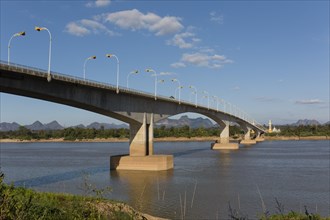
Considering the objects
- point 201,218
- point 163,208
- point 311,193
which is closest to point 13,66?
point 163,208

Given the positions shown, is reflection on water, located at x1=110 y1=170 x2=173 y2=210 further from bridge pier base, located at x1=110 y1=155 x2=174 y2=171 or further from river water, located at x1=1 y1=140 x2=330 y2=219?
bridge pier base, located at x1=110 y1=155 x2=174 y2=171

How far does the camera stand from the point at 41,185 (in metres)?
38.4

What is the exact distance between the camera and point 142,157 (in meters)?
54.8

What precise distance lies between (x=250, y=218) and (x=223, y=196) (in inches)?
357

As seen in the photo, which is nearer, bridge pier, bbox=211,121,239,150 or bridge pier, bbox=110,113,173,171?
bridge pier, bbox=110,113,173,171

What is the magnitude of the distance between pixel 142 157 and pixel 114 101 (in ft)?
31.7

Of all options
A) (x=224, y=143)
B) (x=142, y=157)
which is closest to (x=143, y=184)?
(x=142, y=157)

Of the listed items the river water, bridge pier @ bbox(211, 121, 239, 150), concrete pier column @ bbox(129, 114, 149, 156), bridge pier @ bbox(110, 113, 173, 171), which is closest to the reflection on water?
the river water

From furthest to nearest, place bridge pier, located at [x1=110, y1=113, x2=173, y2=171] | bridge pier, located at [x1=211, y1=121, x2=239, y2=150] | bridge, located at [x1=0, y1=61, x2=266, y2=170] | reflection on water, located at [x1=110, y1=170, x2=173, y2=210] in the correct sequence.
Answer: bridge pier, located at [x1=211, y1=121, x2=239, y2=150] < bridge pier, located at [x1=110, y1=113, x2=173, y2=171] < bridge, located at [x1=0, y1=61, x2=266, y2=170] < reflection on water, located at [x1=110, y1=170, x2=173, y2=210]

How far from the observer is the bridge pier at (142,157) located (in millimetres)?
53750

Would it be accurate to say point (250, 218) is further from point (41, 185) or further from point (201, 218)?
point (41, 185)

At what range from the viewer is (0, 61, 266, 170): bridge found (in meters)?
34.7

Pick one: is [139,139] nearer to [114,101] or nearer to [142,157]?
[142,157]

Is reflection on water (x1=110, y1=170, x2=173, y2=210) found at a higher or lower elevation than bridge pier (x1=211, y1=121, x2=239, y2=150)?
lower
